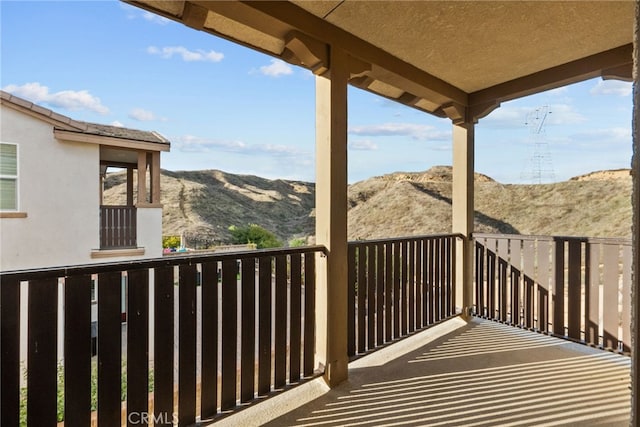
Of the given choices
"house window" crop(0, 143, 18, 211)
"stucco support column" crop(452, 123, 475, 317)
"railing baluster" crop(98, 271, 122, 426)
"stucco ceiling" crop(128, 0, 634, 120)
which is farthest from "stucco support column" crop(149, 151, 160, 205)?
"railing baluster" crop(98, 271, 122, 426)

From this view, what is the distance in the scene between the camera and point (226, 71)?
36.9 ft

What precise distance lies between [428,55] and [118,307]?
2775 millimetres

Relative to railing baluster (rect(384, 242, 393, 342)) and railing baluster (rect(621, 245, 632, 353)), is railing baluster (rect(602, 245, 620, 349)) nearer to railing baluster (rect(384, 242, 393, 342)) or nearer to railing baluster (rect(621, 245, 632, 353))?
railing baluster (rect(621, 245, 632, 353))

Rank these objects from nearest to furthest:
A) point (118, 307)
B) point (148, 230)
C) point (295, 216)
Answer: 1. point (118, 307)
2. point (148, 230)
3. point (295, 216)

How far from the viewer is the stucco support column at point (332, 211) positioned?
92.8 inches

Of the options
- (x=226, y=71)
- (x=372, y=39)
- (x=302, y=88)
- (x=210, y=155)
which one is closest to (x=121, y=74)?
(x=226, y=71)

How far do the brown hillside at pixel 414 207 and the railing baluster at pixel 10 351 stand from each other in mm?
7568

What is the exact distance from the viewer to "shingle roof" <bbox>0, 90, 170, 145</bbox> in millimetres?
4688

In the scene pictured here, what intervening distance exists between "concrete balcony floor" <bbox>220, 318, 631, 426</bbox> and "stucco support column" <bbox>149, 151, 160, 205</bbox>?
5.20m

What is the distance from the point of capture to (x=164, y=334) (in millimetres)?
1675

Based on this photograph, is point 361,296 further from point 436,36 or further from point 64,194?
point 64,194

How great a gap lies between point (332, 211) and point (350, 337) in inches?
40.2

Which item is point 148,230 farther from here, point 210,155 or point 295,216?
point 210,155

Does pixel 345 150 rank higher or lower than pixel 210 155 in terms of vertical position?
lower
